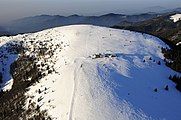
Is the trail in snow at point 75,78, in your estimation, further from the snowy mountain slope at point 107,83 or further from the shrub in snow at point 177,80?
the shrub in snow at point 177,80

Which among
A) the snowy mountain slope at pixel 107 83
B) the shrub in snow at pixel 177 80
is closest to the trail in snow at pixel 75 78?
the snowy mountain slope at pixel 107 83

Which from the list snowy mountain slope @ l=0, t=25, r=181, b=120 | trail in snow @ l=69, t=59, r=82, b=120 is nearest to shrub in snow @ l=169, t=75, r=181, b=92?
snowy mountain slope @ l=0, t=25, r=181, b=120

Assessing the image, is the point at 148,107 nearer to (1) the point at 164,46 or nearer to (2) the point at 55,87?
(2) the point at 55,87

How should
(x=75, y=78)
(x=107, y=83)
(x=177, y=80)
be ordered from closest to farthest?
1. (x=107, y=83)
2. (x=75, y=78)
3. (x=177, y=80)

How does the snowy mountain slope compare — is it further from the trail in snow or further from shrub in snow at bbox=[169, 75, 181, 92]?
shrub in snow at bbox=[169, 75, 181, 92]

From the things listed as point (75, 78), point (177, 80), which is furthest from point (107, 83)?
point (177, 80)

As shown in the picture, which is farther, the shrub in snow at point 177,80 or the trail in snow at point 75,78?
the shrub in snow at point 177,80

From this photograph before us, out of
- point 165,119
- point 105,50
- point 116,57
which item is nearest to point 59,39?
point 105,50

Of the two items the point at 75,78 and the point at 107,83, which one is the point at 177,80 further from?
the point at 75,78
